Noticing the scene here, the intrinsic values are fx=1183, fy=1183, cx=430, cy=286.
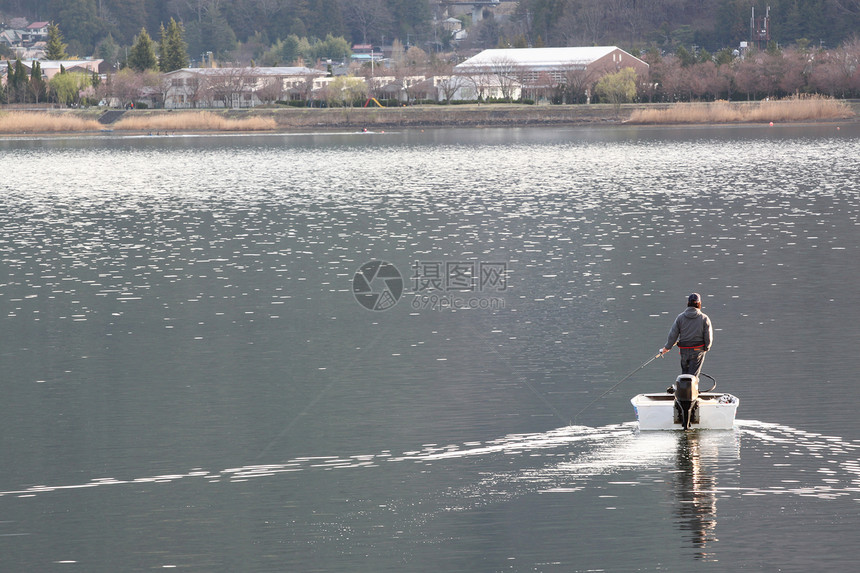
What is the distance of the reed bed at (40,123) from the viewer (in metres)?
139

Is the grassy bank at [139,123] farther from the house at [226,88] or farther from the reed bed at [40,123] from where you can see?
the house at [226,88]

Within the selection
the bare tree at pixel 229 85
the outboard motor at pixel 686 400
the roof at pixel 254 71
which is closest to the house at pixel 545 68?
the roof at pixel 254 71

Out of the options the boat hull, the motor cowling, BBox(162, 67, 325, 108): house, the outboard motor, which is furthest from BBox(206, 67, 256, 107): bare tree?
the motor cowling

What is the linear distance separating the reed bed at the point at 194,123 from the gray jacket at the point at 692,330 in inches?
5055

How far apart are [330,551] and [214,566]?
1411 mm

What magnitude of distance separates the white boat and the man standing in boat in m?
0.56

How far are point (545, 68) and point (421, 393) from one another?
149 meters

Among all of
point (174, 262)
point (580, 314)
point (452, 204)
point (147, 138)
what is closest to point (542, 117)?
point (147, 138)

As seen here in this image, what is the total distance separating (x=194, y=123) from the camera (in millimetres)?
144000

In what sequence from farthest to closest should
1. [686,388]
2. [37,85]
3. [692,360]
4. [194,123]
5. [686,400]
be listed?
[37,85]
[194,123]
[692,360]
[686,400]
[686,388]

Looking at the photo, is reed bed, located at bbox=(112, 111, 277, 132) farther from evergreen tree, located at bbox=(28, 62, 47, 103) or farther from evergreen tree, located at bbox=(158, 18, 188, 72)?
evergreen tree, located at bbox=(158, 18, 188, 72)

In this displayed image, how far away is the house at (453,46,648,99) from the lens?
513ft

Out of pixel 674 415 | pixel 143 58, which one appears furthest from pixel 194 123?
pixel 674 415

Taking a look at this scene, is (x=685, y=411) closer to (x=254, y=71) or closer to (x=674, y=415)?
(x=674, y=415)
